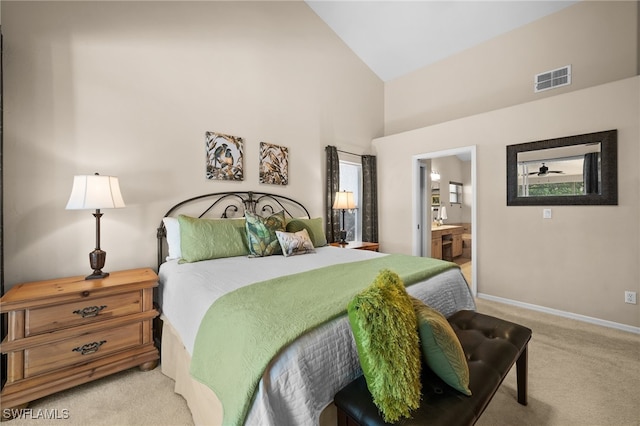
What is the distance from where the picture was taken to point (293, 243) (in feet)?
8.86

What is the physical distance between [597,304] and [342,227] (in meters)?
3.07

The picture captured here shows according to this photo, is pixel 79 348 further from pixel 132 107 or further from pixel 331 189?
pixel 331 189

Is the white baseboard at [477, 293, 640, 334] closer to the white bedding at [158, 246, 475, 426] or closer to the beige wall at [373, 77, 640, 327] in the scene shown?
the beige wall at [373, 77, 640, 327]

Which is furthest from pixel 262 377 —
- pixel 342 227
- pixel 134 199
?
pixel 342 227

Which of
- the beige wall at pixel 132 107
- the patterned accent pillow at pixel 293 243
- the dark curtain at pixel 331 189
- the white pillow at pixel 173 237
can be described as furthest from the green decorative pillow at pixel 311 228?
the white pillow at pixel 173 237

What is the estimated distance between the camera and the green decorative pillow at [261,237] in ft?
8.59

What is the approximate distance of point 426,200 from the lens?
4707mm

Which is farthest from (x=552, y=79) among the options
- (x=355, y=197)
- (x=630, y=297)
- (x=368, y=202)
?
(x=355, y=197)

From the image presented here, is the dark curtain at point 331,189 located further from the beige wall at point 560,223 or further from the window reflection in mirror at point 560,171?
the window reflection in mirror at point 560,171

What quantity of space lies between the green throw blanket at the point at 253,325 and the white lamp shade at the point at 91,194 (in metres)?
1.32

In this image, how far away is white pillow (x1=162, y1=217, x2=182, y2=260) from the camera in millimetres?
2488

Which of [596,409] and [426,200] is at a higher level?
[426,200]

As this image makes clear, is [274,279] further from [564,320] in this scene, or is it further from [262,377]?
[564,320]

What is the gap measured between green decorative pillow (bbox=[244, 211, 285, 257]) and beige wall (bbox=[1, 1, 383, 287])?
742 millimetres
